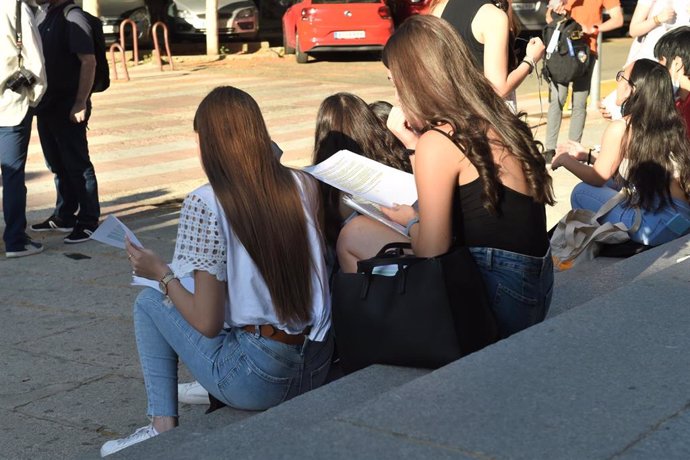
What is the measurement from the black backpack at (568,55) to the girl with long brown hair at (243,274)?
5.94m

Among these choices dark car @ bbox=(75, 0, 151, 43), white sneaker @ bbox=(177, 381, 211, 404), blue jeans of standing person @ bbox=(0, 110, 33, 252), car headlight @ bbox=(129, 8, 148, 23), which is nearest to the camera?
white sneaker @ bbox=(177, 381, 211, 404)

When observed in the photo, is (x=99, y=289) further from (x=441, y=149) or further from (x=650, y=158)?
(x=441, y=149)

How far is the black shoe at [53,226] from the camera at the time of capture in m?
7.90

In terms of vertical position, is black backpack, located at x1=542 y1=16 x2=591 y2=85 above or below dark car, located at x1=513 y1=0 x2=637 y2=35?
above

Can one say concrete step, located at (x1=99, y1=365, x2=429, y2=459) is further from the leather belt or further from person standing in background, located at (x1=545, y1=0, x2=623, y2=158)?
person standing in background, located at (x1=545, y1=0, x2=623, y2=158)

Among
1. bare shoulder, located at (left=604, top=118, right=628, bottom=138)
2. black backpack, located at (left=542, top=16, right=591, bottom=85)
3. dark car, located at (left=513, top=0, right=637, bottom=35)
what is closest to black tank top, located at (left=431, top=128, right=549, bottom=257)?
bare shoulder, located at (left=604, top=118, right=628, bottom=138)

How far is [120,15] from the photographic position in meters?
20.9

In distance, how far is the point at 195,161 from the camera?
10.7 meters

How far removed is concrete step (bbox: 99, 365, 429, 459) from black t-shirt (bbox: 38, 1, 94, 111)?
14.3ft

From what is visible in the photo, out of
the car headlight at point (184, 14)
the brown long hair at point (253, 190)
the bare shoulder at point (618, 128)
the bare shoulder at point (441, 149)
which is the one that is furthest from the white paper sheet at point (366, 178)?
the car headlight at point (184, 14)

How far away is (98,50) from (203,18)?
1535 centimetres

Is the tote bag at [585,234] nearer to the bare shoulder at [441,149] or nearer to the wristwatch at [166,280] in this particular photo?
the bare shoulder at [441,149]

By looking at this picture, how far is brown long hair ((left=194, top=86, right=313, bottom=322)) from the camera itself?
3.48m

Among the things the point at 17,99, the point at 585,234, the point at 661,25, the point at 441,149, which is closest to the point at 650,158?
the point at 585,234
